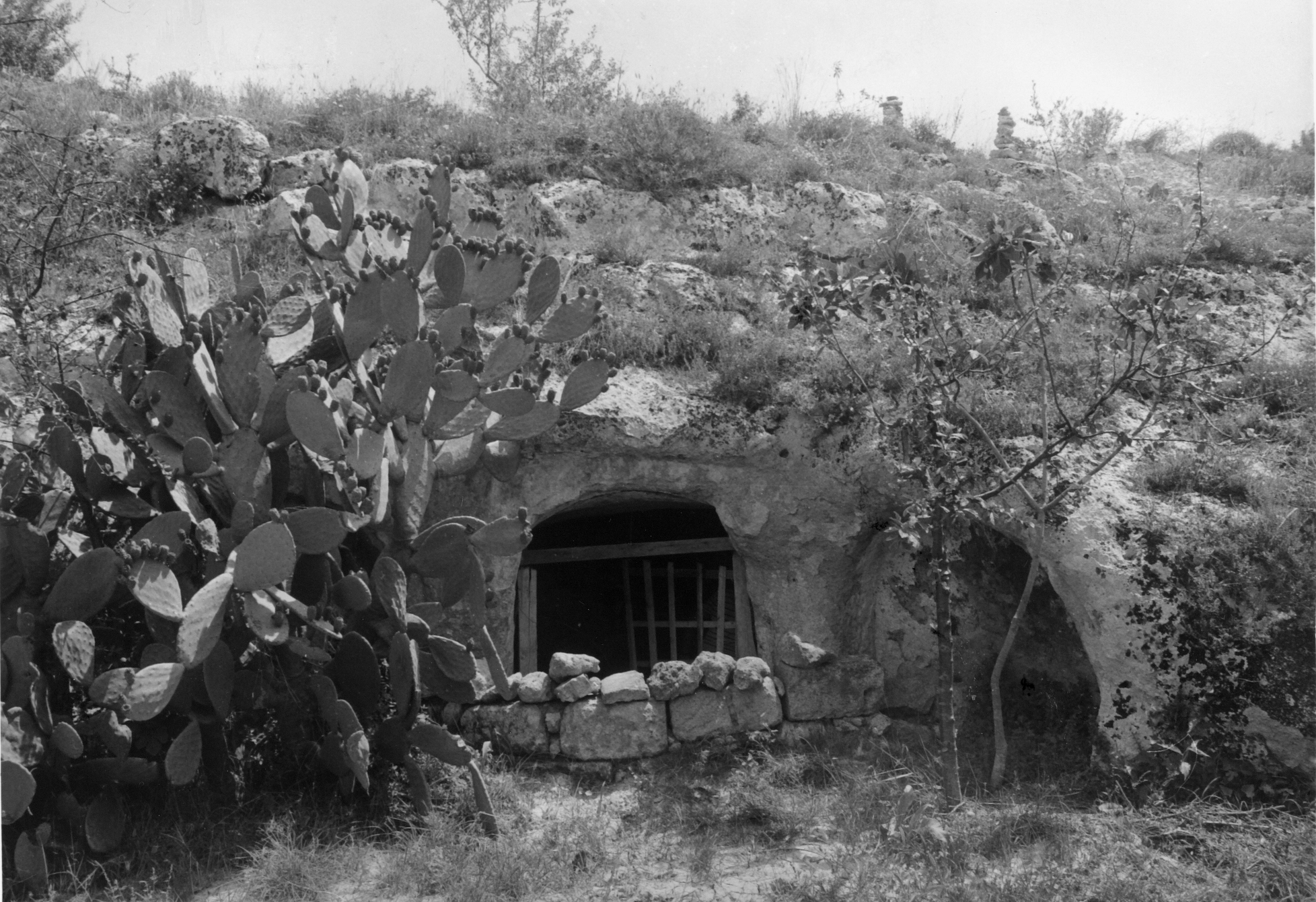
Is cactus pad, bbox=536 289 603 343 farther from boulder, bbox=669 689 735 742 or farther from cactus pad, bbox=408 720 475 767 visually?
boulder, bbox=669 689 735 742

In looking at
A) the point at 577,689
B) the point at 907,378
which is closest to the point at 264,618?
the point at 577,689

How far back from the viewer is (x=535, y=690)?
6.21 m

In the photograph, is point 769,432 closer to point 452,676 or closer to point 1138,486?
point 1138,486

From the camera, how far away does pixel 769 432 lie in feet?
21.9

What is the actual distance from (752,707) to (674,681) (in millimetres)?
501

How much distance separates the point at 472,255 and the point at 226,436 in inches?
63.1

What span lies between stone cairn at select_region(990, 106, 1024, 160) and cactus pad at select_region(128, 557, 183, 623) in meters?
10.1

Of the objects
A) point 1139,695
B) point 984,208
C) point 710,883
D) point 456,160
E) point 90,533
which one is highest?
point 456,160

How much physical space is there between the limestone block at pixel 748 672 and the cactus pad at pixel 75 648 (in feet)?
11.2

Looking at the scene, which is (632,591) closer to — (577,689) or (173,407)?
(577,689)

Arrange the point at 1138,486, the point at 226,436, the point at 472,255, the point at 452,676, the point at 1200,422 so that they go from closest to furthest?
the point at 226,436 → the point at 452,676 → the point at 472,255 → the point at 1138,486 → the point at 1200,422

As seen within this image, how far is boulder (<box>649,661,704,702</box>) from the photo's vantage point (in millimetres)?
6227

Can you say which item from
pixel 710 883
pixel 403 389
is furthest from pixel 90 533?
pixel 710 883

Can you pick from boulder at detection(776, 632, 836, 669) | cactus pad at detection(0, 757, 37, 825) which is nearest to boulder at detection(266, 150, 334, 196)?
boulder at detection(776, 632, 836, 669)
